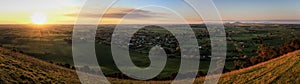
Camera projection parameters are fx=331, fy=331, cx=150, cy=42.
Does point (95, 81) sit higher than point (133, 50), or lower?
higher

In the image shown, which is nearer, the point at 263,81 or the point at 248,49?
the point at 263,81

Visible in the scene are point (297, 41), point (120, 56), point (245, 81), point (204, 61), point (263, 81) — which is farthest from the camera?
point (120, 56)

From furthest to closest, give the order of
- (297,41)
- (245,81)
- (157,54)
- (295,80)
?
(157,54) < (297,41) < (245,81) < (295,80)

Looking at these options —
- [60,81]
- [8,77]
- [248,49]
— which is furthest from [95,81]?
[248,49]

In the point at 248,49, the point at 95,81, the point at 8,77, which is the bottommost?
the point at 248,49

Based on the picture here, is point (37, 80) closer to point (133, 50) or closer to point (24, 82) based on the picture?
point (24, 82)

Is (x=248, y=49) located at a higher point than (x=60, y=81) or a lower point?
lower

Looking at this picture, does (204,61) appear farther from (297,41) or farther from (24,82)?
(24,82)

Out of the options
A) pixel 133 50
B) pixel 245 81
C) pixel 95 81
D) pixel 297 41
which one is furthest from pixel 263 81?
pixel 133 50

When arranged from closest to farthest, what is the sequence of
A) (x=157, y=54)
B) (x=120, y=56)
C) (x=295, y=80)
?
1. (x=295, y=80)
2. (x=120, y=56)
3. (x=157, y=54)
